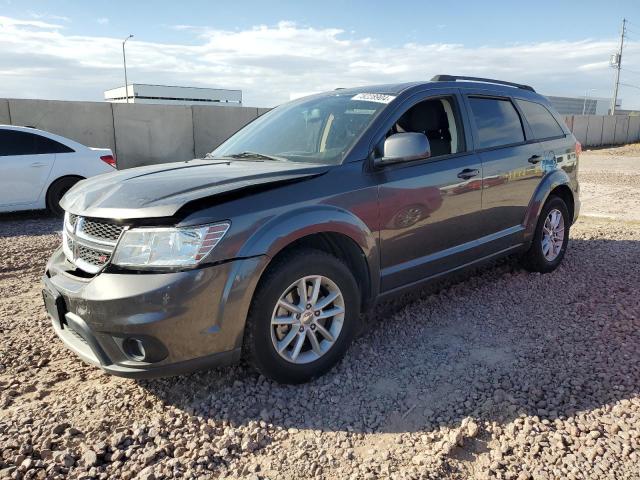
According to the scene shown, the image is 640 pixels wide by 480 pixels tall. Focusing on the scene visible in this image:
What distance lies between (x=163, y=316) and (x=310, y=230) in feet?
3.09

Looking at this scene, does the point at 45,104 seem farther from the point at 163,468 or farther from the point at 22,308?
the point at 163,468

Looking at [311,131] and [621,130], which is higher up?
[311,131]

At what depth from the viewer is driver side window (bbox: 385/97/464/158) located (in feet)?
13.0

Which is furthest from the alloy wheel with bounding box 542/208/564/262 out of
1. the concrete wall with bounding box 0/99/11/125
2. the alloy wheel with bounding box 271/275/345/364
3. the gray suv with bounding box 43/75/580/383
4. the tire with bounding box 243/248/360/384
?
the concrete wall with bounding box 0/99/11/125

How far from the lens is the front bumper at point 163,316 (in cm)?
256

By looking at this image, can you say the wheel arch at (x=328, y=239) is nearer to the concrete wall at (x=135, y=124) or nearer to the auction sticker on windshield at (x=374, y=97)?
the auction sticker on windshield at (x=374, y=97)

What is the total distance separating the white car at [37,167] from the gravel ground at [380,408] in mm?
4628

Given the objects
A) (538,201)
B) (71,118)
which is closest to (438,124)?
(538,201)

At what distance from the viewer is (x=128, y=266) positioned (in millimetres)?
2631

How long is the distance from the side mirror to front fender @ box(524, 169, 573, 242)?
6.29ft

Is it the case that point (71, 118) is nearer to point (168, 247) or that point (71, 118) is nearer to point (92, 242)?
point (92, 242)

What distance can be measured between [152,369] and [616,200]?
10.6 m

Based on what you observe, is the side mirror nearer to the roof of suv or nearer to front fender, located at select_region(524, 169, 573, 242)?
the roof of suv

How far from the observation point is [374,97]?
3846mm
